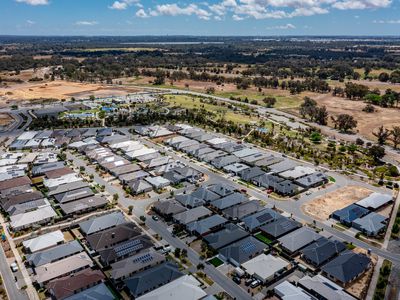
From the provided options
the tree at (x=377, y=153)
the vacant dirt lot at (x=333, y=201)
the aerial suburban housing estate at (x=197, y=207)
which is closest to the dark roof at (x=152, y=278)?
the aerial suburban housing estate at (x=197, y=207)

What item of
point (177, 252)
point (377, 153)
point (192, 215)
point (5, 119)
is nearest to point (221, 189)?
point (192, 215)

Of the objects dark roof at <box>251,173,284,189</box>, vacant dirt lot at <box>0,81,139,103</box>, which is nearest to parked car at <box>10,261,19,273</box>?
dark roof at <box>251,173,284,189</box>

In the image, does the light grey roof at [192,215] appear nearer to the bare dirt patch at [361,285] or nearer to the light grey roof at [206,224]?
the light grey roof at [206,224]

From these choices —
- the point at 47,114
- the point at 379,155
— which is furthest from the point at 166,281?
the point at 47,114

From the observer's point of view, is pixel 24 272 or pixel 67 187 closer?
pixel 24 272

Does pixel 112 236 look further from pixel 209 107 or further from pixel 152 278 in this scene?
pixel 209 107

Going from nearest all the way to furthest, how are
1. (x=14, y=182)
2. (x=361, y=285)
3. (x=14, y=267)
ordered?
(x=361, y=285), (x=14, y=267), (x=14, y=182)

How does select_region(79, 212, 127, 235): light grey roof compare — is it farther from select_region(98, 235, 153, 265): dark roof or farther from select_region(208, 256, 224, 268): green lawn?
select_region(208, 256, 224, 268): green lawn
